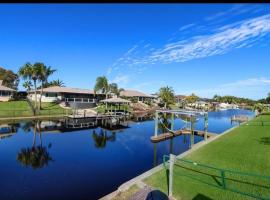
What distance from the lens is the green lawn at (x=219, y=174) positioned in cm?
846

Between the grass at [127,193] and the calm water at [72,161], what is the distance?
2.68m

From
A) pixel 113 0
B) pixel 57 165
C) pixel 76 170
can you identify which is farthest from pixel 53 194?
pixel 113 0

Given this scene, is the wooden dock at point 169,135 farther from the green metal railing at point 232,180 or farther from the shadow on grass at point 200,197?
the shadow on grass at point 200,197

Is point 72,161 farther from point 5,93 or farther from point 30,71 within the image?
point 5,93

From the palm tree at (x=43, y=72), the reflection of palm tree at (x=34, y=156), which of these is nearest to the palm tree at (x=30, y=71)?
the palm tree at (x=43, y=72)

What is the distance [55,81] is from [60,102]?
45.5 m

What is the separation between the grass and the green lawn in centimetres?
77

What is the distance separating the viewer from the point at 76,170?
14820 millimetres

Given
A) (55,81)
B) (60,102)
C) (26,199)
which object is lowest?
(26,199)

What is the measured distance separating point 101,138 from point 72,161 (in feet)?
32.2

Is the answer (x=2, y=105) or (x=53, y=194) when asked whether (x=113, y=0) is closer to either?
(x=53, y=194)

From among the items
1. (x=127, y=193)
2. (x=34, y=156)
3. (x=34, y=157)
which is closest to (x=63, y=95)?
(x=34, y=156)

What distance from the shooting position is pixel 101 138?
87.5 feet

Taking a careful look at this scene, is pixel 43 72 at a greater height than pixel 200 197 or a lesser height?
greater
